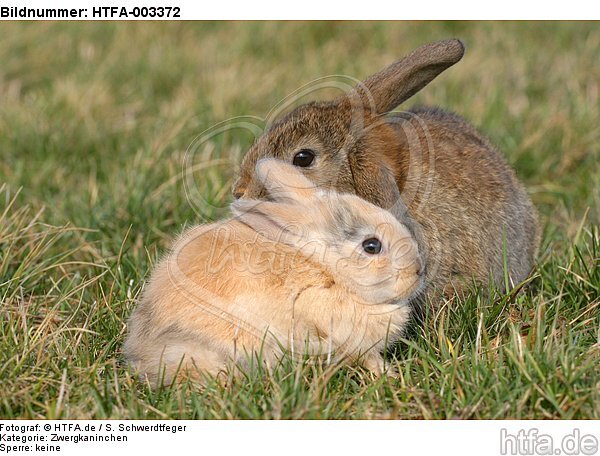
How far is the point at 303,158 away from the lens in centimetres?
489

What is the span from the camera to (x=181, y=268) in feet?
13.7

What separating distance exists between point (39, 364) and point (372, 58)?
17.7ft

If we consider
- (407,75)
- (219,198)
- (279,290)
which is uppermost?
(407,75)

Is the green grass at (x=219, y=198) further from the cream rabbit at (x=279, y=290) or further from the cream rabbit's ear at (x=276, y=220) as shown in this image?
the cream rabbit's ear at (x=276, y=220)

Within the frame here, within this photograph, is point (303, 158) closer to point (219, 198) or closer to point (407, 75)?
point (407, 75)

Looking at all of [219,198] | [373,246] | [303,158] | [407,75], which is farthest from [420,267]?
[219,198]

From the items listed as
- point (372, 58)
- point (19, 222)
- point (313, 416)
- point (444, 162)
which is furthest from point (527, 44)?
point (313, 416)

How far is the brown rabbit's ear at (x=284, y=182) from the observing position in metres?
4.48

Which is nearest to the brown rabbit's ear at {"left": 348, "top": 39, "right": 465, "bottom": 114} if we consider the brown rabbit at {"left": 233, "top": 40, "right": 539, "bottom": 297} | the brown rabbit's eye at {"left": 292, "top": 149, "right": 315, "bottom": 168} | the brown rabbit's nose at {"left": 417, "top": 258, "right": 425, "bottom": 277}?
the brown rabbit at {"left": 233, "top": 40, "right": 539, "bottom": 297}

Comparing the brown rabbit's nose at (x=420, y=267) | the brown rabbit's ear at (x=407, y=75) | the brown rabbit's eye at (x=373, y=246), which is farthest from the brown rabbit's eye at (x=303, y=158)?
the brown rabbit's nose at (x=420, y=267)

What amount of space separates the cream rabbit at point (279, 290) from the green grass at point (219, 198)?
159 millimetres

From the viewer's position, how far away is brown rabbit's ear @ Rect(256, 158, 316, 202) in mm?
4484

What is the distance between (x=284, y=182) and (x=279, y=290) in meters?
0.66
